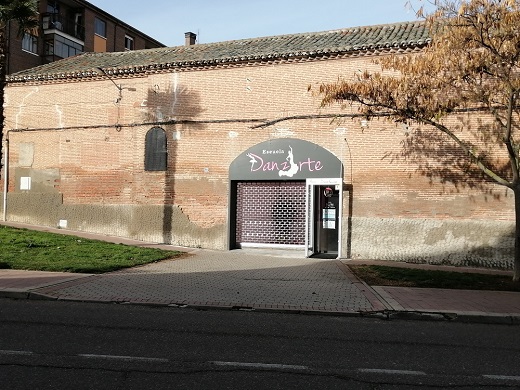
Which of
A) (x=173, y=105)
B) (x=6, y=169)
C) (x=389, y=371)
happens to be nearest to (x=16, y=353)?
(x=389, y=371)

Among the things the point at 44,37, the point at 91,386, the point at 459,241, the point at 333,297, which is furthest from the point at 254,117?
the point at 44,37

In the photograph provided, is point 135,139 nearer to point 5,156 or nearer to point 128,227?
point 128,227

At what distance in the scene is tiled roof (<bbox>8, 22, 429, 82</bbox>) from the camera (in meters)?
15.0

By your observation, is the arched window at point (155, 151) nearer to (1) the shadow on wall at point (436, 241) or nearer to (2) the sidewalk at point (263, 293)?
(2) the sidewalk at point (263, 293)

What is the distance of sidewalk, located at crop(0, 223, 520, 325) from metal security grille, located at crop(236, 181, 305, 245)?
13.8 feet

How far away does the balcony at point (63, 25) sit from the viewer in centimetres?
3272

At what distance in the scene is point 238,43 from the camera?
61.4 ft

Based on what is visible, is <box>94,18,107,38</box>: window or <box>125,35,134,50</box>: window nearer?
<box>94,18,107,38</box>: window

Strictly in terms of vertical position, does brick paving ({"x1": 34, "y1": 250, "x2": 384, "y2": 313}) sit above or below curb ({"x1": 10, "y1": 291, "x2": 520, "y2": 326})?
above

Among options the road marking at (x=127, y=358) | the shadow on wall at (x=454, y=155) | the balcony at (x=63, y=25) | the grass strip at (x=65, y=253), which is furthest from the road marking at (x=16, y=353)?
the balcony at (x=63, y=25)

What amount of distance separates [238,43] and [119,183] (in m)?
7.05

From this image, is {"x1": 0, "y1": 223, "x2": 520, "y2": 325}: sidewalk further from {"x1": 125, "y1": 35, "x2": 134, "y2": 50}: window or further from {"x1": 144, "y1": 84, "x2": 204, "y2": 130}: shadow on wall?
{"x1": 125, "y1": 35, "x2": 134, "y2": 50}: window

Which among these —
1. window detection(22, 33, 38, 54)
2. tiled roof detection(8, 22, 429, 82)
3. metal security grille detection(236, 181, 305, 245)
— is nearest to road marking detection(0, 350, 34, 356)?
metal security grille detection(236, 181, 305, 245)

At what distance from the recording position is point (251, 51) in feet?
54.7
